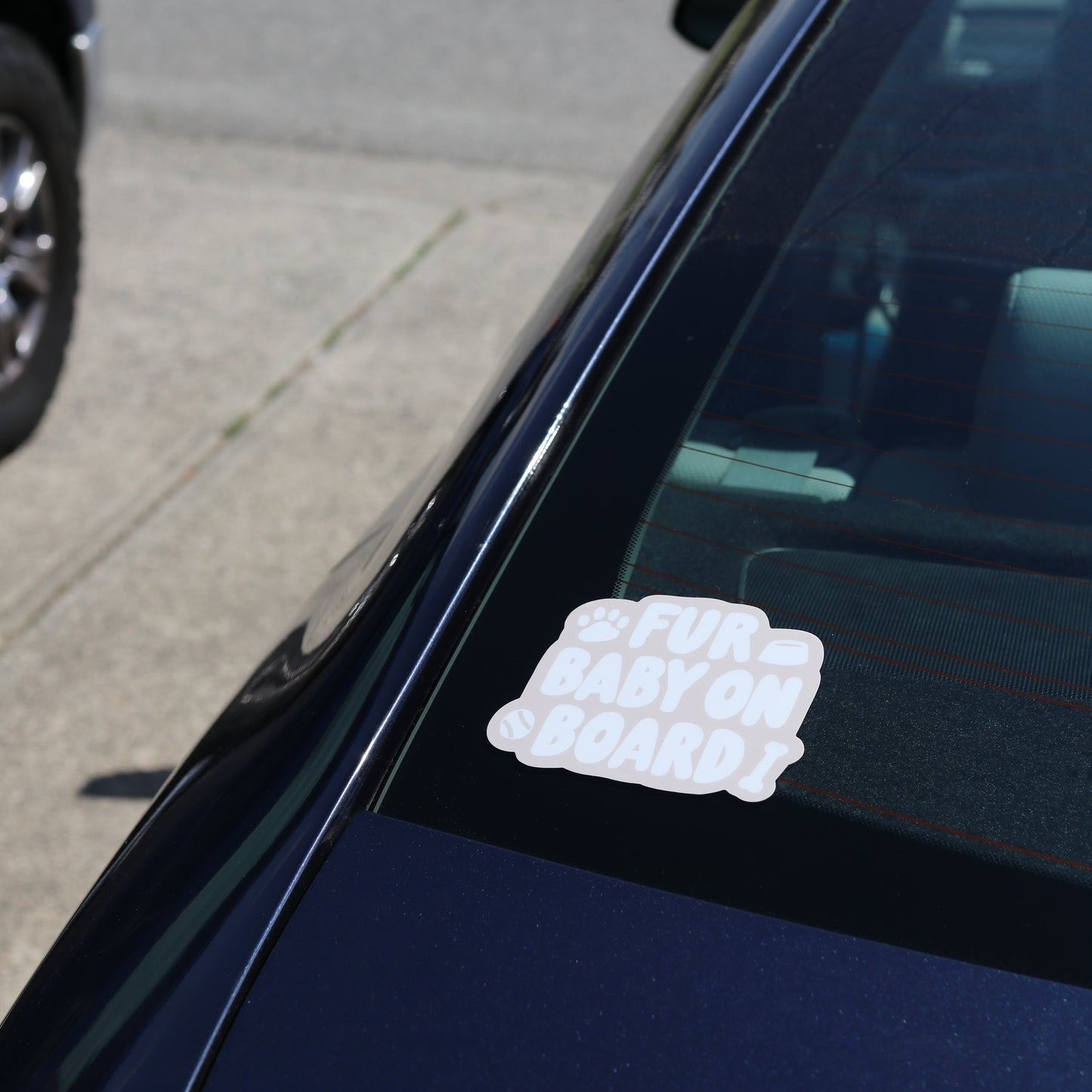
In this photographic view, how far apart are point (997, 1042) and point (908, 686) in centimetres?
32

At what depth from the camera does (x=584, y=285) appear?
140 cm

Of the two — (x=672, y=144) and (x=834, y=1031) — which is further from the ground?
(x=672, y=144)

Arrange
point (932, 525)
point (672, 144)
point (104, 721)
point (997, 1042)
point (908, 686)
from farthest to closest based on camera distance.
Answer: point (104, 721) → point (672, 144) → point (932, 525) → point (908, 686) → point (997, 1042)

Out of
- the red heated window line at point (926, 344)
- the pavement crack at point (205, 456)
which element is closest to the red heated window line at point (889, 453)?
the red heated window line at point (926, 344)

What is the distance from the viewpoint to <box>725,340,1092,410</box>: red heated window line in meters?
1.32

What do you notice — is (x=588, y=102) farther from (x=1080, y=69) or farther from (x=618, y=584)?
(x=618, y=584)

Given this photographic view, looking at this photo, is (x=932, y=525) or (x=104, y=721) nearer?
(x=932, y=525)

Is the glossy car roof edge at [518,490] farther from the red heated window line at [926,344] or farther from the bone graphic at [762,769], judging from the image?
the bone graphic at [762,769]

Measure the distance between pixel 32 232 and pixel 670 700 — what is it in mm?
3218

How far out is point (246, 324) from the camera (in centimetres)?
460

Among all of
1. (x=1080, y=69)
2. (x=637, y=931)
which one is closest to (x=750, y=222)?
(x=1080, y=69)

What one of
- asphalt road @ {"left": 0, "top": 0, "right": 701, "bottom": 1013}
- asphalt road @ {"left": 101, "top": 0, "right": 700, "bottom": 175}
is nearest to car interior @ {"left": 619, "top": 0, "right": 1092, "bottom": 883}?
asphalt road @ {"left": 0, "top": 0, "right": 701, "bottom": 1013}

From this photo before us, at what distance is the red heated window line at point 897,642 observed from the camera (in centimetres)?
112

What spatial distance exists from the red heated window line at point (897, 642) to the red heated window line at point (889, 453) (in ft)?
0.51
